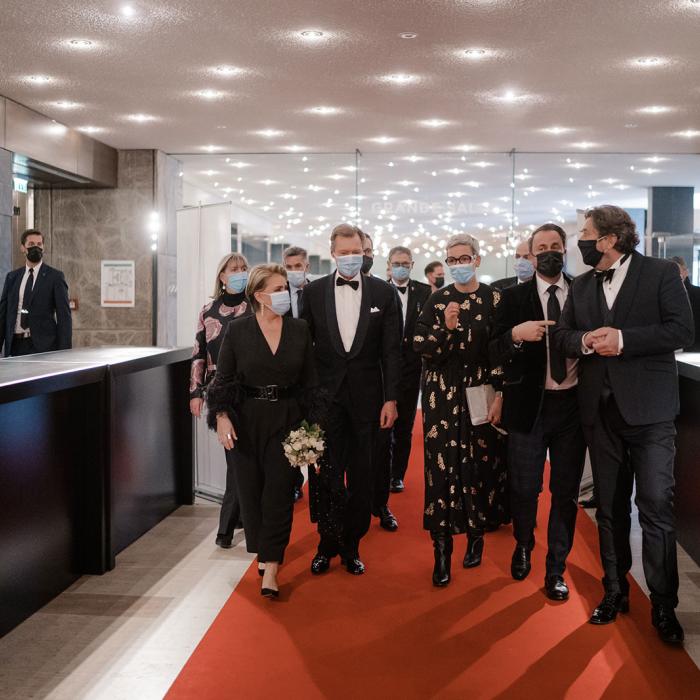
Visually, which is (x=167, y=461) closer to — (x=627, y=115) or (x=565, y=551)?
(x=565, y=551)

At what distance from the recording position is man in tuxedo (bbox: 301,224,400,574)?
412cm

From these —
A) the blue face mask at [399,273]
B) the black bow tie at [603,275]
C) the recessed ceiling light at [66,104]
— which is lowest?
the black bow tie at [603,275]

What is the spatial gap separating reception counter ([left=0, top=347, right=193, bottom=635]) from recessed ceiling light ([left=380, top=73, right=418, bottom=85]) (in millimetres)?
2956

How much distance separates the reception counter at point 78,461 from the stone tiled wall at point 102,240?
5351mm

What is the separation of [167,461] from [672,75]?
16.2 feet

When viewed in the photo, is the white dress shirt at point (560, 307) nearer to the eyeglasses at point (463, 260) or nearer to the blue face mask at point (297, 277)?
the eyeglasses at point (463, 260)

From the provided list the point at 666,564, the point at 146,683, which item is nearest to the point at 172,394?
the point at 146,683

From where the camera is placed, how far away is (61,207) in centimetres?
1067

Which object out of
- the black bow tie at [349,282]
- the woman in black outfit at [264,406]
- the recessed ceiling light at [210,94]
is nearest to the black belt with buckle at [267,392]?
the woman in black outfit at [264,406]

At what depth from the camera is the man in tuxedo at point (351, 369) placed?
412 cm

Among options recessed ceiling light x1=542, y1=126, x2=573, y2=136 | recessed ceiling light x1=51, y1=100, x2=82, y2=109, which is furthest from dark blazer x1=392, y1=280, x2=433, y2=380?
recessed ceiling light x1=51, y1=100, x2=82, y2=109

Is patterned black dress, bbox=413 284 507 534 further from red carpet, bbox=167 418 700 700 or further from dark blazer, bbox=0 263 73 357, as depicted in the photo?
dark blazer, bbox=0 263 73 357

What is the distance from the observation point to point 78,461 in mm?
4289

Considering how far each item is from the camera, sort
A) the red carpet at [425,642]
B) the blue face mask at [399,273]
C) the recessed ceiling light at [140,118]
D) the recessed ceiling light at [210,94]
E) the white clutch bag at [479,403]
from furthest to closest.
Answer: the recessed ceiling light at [140,118] → the recessed ceiling light at [210,94] → the blue face mask at [399,273] → the white clutch bag at [479,403] → the red carpet at [425,642]
